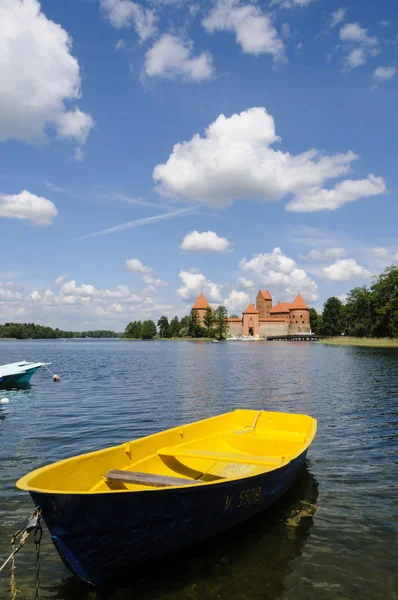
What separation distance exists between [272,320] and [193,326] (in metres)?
32.9

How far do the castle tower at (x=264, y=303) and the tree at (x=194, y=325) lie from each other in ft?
106

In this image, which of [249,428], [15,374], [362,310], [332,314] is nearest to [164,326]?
[332,314]

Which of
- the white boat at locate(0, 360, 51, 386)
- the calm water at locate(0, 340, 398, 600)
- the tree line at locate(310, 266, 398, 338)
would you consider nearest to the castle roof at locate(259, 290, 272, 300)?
the tree line at locate(310, 266, 398, 338)

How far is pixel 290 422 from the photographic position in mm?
11680

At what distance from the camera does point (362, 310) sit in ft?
328

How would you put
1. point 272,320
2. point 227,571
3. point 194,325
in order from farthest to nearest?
point 194,325, point 272,320, point 227,571

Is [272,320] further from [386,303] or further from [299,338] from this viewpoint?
[386,303]

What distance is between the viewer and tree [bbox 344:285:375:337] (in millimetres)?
96000

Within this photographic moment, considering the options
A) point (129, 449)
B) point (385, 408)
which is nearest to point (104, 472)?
point (129, 449)

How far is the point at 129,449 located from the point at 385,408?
15028mm

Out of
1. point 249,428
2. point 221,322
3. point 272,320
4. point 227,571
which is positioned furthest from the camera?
point 272,320

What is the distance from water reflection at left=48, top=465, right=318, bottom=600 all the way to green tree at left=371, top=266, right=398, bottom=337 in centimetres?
8278

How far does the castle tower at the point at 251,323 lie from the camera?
17625cm

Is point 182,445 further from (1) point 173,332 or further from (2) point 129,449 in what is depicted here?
(1) point 173,332
